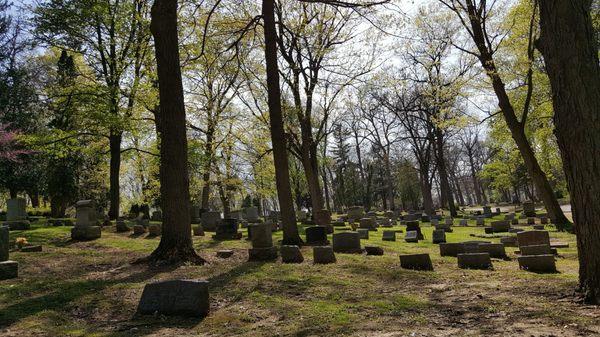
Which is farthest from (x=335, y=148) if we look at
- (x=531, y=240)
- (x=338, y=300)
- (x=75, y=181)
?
(x=338, y=300)

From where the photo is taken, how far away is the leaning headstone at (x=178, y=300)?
5734 mm

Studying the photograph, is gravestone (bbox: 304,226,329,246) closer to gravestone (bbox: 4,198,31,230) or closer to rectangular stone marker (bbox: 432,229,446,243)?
rectangular stone marker (bbox: 432,229,446,243)

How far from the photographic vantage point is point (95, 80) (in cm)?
2052

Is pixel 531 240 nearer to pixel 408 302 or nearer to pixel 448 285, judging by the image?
pixel 448 285

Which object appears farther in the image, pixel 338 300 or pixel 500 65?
pixel 500 65

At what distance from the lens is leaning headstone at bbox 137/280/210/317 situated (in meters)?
5.73

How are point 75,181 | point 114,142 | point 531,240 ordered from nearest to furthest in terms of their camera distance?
point 531,240
point 114,142
point 75,181

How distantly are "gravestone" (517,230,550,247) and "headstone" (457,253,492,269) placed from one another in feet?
7.83

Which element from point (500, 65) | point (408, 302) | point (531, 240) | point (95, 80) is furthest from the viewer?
point (95, 80)

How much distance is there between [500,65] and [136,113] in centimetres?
1635

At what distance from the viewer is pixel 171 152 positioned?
30.8 feet

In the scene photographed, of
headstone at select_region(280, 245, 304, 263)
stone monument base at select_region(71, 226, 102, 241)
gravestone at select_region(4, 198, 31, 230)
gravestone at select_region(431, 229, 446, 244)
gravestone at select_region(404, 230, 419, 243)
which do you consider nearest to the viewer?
headstone at select_region(280, 245, 304, 263)

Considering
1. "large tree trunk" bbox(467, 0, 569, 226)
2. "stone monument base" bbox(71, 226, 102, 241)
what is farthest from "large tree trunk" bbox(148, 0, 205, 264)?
"large tree trunk" bbox(467, 0, 569, 226)

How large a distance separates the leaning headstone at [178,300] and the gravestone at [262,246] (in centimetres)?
418
